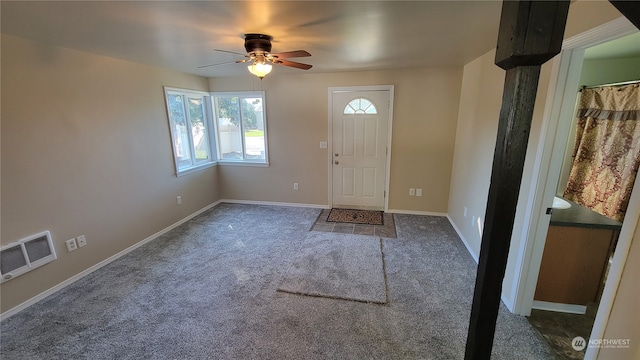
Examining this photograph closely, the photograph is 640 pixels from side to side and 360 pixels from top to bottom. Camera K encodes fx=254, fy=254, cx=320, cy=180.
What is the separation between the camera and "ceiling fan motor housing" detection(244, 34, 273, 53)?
2105 millimetres

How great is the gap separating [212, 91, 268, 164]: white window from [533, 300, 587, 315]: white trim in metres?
4.07

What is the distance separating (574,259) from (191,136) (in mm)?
4865

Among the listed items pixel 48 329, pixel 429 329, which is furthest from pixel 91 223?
pixel 429 329

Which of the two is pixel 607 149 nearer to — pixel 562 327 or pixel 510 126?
pixel 562 327

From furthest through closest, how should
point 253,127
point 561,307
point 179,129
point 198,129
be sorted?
point 253,127
point 198,129
point 179,129
point 561,307

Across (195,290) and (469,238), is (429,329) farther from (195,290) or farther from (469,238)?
(195,290)

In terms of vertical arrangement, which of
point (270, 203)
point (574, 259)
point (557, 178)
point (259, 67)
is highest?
point (259, 67)

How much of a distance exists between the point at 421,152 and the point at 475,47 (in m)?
1.71

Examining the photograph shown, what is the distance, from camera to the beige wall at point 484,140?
1.61m

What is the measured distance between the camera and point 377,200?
14.5ft

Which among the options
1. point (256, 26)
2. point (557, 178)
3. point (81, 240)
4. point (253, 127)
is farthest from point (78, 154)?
point (557, 178)

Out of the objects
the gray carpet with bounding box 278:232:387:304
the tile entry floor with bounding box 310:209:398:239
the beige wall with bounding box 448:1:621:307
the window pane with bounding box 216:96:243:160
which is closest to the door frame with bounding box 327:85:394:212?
the tile entry floor with bounding box 310:209:398:239

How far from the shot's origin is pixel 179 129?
3971 millimetres

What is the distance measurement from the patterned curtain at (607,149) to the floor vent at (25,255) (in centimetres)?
604
